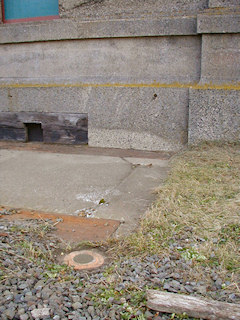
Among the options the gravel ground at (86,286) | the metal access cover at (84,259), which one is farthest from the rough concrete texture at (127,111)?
the gravel ground at (86,286)

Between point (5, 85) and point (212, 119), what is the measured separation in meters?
3.18

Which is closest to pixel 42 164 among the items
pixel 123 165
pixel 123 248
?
pixel 123 165

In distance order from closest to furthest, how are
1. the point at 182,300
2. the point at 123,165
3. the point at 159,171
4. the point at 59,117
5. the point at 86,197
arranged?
the point at 182,300 < the point at 86,197 < the point at 159,171 < the point at 123,165 < the point at 59,117

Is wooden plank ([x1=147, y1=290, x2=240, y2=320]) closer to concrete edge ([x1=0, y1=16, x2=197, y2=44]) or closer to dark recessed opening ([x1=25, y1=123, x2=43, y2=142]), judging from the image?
concrete edge ([x1=0, y1=16, x2=197, y2=44])

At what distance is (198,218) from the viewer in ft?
7.78

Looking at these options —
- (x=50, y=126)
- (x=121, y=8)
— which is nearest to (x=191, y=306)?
(x=50, y=126)

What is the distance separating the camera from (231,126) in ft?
13.9

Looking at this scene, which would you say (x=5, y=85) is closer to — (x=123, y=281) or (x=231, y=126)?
(x=231, y=126)

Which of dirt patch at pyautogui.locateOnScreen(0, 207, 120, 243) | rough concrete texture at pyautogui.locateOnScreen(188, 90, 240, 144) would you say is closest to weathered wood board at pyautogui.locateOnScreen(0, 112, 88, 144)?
rough concrete texture at pyautogui.locateOnScreen(188, 90, 240, 144)

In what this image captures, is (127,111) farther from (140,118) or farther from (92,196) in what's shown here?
(92,196)

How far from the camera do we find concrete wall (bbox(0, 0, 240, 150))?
14.0 feet

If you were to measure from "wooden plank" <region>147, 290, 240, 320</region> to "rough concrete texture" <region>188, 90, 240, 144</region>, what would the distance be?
3.05m

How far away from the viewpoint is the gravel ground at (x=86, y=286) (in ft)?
5.06

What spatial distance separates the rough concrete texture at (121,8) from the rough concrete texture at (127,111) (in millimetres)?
1042
